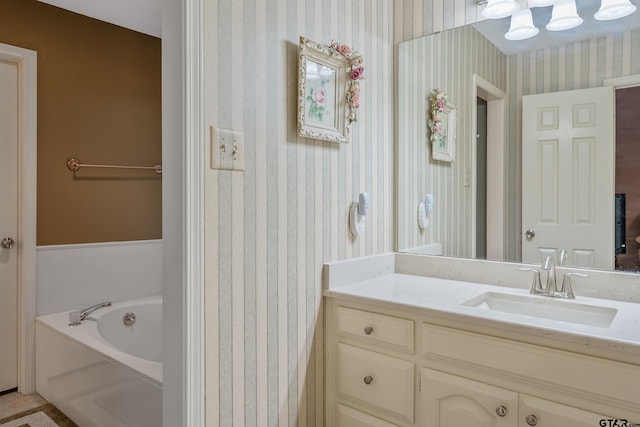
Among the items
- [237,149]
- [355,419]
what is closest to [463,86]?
[237,149]

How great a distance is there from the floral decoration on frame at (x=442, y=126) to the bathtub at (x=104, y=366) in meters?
1.57

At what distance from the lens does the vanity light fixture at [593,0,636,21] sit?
58.6 inches

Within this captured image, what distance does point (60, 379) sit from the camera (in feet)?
7.45

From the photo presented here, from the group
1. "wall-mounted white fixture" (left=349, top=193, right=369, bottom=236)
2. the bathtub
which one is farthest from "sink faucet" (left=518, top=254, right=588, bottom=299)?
the bathtub

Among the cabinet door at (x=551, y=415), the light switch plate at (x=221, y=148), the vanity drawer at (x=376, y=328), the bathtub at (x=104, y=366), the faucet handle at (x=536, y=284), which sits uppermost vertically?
the light switch plate at (x=221, y=148)

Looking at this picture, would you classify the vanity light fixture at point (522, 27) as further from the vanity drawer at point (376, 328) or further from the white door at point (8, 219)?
the white door at point (8, 219)

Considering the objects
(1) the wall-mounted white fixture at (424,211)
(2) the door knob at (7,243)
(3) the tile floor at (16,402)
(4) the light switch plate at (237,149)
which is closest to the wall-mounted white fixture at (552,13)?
(1) the wall-mounted white fixture at (424,211)

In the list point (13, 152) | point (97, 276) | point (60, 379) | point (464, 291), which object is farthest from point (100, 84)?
point (464, 291)

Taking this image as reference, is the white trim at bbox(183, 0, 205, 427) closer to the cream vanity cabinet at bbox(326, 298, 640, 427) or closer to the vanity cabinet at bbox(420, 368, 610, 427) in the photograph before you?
the cream vanity cabinet at bbox(326, 298, 640, 427)

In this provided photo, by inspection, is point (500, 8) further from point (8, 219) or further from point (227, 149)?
point (8, 219)

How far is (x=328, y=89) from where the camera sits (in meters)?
1.66

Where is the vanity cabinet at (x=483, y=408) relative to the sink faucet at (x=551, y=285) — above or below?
below

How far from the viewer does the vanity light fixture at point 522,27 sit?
66.8 inches

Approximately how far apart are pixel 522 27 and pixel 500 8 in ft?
0.41
